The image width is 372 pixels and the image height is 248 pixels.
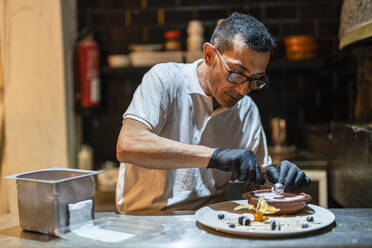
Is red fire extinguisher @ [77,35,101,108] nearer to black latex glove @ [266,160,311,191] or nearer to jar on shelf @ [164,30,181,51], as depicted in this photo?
jar on shelf @ [164,30,181,51]

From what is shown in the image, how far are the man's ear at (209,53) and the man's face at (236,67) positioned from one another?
2 cm

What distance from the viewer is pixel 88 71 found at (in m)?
3.77

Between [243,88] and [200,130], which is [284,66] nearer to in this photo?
[200,130]

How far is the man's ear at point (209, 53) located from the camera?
200 centimetres

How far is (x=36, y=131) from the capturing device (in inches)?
129

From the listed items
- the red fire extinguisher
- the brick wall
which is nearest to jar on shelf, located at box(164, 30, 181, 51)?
the brick wall

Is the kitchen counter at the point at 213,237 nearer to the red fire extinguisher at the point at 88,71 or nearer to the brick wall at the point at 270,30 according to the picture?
the red fire extinguisher at the point at 88,71

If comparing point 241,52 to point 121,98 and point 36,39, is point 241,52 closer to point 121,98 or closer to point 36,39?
point 36,39

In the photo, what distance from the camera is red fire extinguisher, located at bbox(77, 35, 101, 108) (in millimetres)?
3734

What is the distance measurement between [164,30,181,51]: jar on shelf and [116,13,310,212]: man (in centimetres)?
162

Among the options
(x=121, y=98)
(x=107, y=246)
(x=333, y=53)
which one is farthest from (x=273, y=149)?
(x=107, y=246)

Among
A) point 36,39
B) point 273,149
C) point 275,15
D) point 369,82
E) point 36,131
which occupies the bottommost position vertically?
point 273,149

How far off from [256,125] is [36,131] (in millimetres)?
1712

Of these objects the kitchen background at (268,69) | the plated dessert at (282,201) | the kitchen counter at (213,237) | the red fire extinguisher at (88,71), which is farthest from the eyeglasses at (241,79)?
the red fire extinguisher at (88,71)
